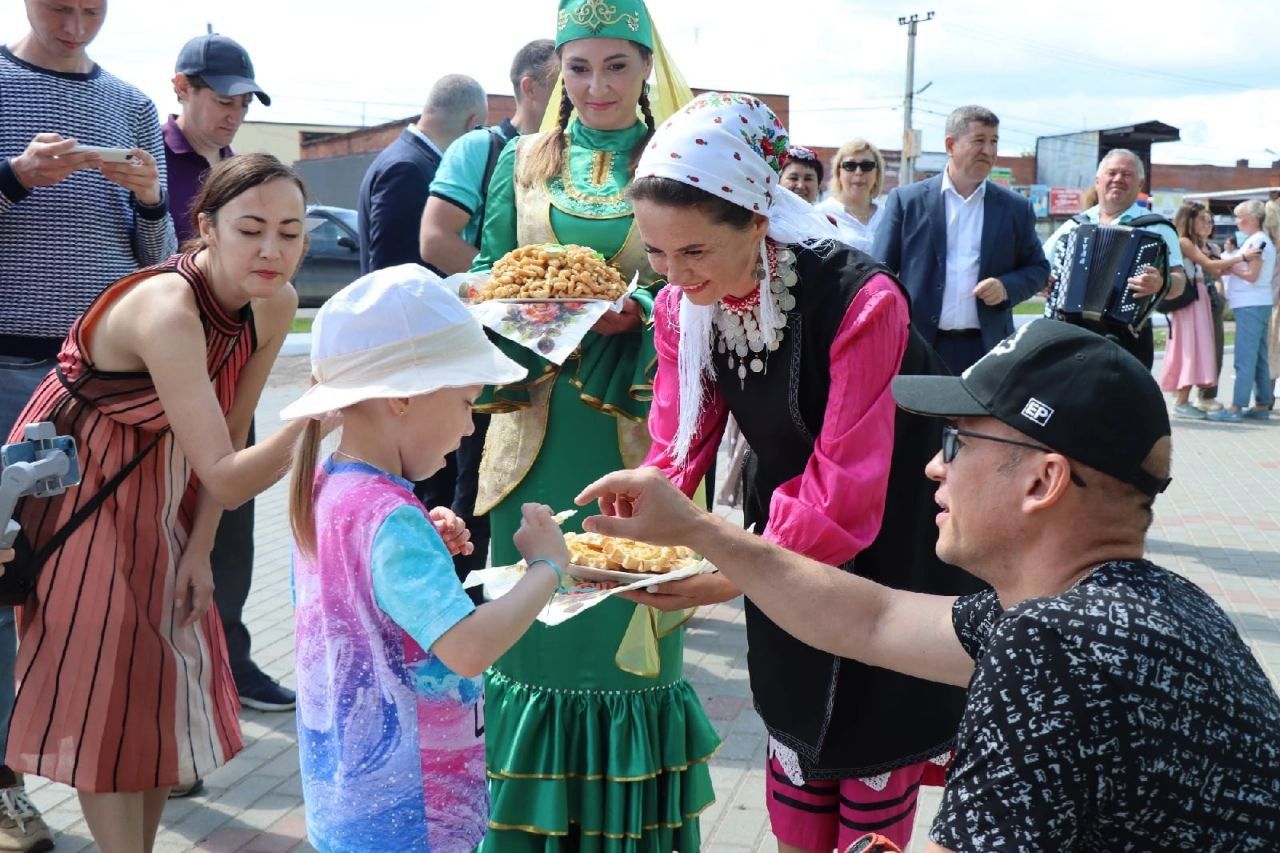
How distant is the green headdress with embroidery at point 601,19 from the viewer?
3.34m

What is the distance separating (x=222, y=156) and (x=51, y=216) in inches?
48.4

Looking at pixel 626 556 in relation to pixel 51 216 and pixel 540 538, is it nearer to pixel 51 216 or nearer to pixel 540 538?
pixel 540 538

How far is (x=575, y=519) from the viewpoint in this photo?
3.39 m

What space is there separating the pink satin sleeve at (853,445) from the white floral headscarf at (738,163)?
7.3 inches

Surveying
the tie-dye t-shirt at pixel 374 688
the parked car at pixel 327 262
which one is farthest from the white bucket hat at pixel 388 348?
the parked car at pixel 327 262

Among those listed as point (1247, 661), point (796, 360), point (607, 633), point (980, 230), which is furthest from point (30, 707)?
point (980, 230)

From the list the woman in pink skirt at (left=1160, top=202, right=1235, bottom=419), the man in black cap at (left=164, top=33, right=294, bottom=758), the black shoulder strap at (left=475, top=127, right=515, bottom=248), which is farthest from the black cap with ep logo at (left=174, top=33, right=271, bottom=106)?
the woman in pink skirt at (left=1160, top=202, right=1235, bottom=419)

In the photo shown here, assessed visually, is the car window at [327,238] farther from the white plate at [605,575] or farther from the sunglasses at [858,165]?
the white plate at [605,575]

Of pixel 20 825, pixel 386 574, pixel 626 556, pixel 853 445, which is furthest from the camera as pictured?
pixel 20 825

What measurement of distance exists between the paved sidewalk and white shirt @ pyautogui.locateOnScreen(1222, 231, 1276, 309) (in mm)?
2632

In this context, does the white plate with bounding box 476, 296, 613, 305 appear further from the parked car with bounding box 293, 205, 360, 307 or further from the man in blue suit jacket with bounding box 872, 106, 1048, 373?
the parked car with bounding box 293, 205, 360, 307

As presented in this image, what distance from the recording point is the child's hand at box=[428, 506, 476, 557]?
98.5 inches

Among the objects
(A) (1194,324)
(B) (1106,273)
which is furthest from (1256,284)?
(B) (1106,273)

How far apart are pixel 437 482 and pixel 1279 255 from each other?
36.2ft
